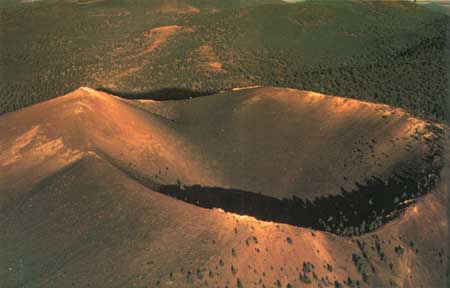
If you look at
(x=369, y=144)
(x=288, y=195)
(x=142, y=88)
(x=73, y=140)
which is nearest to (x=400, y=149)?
(x=369, y=144)

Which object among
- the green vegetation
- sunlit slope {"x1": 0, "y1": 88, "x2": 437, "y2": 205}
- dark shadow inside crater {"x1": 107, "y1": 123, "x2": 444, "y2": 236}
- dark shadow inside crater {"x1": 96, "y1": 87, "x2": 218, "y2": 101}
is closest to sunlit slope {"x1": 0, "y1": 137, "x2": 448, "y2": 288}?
dark shadow inside crater {"x1": 107, "y1": 123, "x2": 444, "y2": 236}

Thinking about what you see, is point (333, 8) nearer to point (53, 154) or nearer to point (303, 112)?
point (303, 112)

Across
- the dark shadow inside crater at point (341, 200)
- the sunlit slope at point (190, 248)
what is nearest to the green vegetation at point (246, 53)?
the dark shadow inside crater at point (341, 200)

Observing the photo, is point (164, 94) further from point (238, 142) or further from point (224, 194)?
point (224, 194)

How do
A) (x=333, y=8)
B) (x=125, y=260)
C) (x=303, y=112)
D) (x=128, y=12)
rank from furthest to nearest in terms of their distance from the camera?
(x=128, y=12) < (x=333, y=8) < (x=303, y=112) < (x=125, y=260)


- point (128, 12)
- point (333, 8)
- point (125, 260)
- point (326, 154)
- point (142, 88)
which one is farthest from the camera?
point (128, 12)

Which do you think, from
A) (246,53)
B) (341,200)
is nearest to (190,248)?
(341,200)

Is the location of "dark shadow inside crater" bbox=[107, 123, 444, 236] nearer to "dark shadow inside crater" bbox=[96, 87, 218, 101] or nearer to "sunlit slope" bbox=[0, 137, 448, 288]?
"sunlit slope" bbox=[0, 137, 448, 288]

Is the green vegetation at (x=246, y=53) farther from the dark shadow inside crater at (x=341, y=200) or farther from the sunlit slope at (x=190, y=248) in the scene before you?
the sunlit slope at (x=190, y=248)
